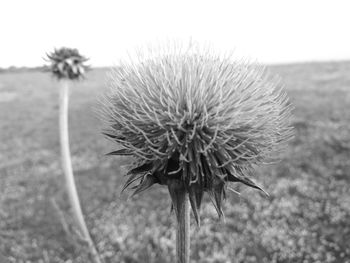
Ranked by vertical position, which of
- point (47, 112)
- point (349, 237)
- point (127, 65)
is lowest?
point (47, 112)

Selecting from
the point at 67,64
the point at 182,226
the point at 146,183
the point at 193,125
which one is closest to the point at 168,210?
the point at 67,64

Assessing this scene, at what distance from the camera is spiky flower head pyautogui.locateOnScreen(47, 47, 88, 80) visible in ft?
19.8

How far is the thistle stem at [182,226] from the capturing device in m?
3.20

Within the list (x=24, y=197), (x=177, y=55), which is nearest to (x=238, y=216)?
(x=177, y=55)

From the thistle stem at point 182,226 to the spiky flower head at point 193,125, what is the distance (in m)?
0.10

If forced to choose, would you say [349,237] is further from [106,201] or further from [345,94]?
[345,94]

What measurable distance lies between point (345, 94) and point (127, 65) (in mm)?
22872

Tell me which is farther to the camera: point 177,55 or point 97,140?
point 97,140

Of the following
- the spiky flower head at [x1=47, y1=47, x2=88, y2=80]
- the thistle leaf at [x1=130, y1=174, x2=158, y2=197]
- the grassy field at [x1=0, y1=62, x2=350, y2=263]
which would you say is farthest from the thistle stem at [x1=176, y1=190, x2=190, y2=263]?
the spiky flower head at [x1=47, y1=47, x2=88, y2=80]

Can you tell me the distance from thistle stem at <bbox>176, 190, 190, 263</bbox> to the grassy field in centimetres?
106

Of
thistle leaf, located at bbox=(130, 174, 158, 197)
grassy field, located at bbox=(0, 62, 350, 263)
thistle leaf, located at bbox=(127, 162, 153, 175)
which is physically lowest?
grassy field, located at bbox=(0, 62, 350, 263)

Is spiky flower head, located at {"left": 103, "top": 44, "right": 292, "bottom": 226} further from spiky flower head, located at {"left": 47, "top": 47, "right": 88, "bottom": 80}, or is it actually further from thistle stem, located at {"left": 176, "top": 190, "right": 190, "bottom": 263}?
spiky flower head, located at {"left": 47, "top": 47, "right": 88, "bottom": 80}

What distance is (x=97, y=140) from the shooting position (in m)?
18.9

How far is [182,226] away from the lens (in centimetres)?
324
